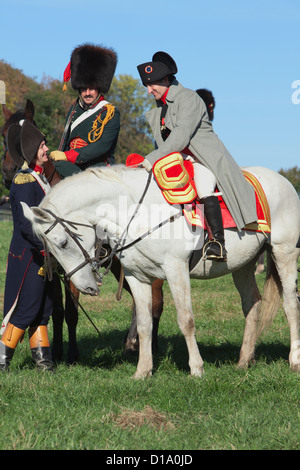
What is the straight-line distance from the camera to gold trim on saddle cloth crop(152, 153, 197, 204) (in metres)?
5.61

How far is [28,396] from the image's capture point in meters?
5.09

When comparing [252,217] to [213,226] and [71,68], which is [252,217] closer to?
[213,226]

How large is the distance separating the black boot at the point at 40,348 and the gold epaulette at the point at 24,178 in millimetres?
1468

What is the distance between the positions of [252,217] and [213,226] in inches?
18.3

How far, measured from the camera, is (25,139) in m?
5.98

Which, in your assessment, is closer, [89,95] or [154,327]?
[89,95]

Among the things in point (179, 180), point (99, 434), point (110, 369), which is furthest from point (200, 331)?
point (99, 434)

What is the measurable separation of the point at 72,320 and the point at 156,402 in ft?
7.60

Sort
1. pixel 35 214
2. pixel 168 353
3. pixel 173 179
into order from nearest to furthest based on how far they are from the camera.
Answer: pixel 35 214 → pixel 173 179 → pixel 168 353

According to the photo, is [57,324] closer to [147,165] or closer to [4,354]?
[4,354]

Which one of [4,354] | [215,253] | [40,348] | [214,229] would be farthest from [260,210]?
[4,354]

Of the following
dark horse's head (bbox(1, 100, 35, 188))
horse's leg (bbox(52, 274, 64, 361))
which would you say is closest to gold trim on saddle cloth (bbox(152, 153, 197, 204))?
dark horse's head (bbox(1, 100, 35, 188))

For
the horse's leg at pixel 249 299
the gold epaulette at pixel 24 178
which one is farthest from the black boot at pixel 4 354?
the horse's leg at pixel 249 299

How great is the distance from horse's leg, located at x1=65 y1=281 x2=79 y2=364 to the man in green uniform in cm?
137
